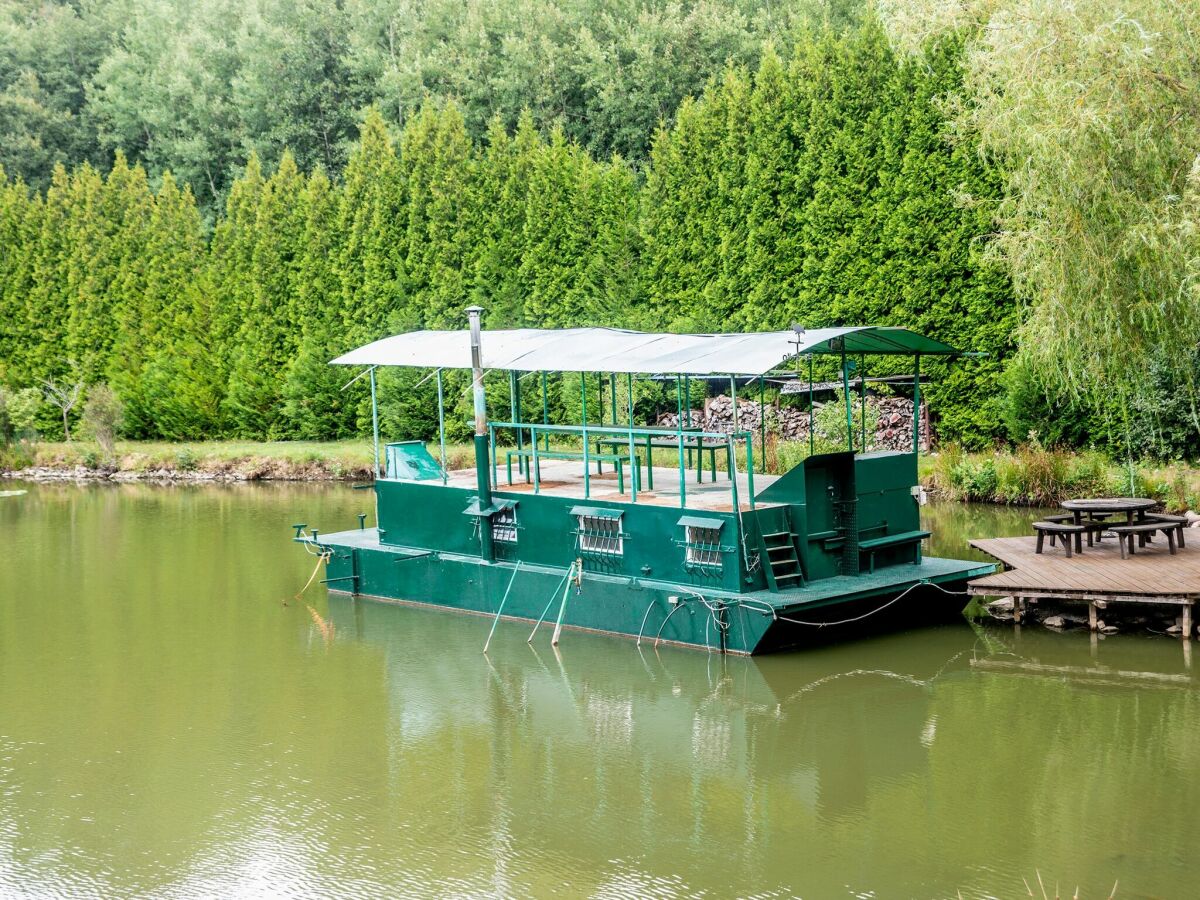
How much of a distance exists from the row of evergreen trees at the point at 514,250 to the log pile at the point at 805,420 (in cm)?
68

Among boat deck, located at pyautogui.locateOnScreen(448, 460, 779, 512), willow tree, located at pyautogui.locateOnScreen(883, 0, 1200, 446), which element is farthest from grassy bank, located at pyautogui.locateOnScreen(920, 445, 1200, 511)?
boat deck, located at pyautogui.locateOnScreen(448, 460, 779, 512)

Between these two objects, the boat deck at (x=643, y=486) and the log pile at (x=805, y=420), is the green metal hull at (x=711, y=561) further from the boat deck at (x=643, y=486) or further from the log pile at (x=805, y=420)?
the log pile at (x=805, y=420)

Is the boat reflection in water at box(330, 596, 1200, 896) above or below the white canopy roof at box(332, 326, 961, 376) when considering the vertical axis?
below

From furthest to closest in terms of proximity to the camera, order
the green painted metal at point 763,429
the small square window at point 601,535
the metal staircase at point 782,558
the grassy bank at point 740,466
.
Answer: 1. the grassy bank at point 740,466
2. the green painted metal at point 763,429
3. the small square window at point 601,535
4. the metal staircase at point 782,558

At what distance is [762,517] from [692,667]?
1.55m

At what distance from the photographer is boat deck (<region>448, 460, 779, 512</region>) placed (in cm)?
1416

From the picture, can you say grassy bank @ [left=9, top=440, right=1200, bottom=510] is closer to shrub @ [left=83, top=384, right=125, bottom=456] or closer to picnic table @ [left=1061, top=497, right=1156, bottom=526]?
shrub @ [left=83, top=384, right=125, bottom=456]

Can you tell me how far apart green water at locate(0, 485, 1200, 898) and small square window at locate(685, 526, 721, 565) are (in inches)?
35.8

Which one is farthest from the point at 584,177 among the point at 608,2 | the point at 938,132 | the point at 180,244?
the point at 608,2

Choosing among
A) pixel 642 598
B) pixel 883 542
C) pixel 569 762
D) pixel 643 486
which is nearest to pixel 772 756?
pixel 569 762

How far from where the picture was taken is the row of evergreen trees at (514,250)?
947 inches

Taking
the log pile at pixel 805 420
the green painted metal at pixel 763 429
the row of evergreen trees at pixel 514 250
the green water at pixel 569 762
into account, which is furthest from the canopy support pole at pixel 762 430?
the row of evergreen trees at pixel 514 250

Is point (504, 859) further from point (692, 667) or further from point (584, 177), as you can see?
point (584, 177)

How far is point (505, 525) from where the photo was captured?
1509cm
